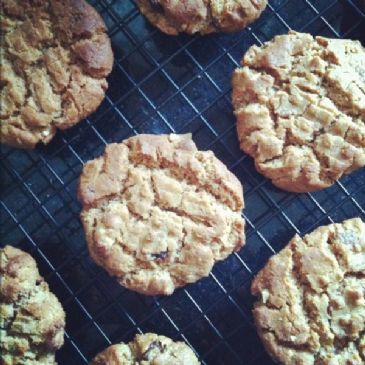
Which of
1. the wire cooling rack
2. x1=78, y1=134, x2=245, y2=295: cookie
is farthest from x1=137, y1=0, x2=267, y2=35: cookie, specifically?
x1=78, y1=134, x2=245, y2=295: cookie

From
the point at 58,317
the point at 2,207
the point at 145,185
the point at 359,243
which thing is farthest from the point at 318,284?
the point at 2,207

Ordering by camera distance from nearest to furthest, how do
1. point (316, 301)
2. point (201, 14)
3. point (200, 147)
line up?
point (316, 301)
point (201, 14)
point (200, 147)

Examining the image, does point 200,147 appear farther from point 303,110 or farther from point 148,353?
point 148,353

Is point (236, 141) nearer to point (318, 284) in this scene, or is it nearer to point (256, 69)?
point (256, 69)

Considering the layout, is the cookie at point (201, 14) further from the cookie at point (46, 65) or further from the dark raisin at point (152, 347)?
the dark raisin at point (152, 347)

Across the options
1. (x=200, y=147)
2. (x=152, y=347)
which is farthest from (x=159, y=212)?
(x=152, y=347)
